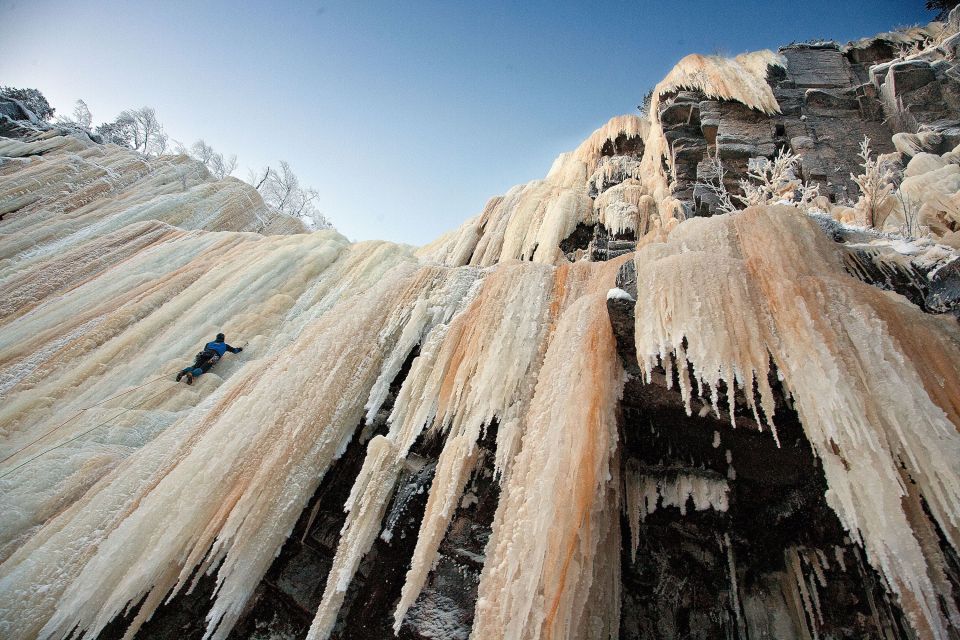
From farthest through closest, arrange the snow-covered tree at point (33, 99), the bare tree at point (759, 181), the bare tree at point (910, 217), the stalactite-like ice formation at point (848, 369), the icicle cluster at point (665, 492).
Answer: the snow-covered tree at point (33, 99) < the bare tree at point (759, 181) < the bare tree at point (910, 217) < the icicle cluster at point (665, 492) < the stalactite-like ice formation at point (848, 369)

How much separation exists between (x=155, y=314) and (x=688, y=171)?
1184cm

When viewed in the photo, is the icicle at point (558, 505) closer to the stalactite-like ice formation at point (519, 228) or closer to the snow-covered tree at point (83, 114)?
the stalactite-like ice formation at point (519, 228)

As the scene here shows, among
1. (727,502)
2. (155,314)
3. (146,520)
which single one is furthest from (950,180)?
(155,314)

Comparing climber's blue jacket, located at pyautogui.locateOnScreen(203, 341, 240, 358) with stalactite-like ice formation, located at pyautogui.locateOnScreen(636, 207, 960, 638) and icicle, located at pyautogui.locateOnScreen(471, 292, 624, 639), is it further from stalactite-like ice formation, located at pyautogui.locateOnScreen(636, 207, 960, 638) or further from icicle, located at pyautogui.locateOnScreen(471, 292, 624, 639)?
stalactite-like ice formation, located at pyautogui.locateOnScreen(636, 207, 960, 638)

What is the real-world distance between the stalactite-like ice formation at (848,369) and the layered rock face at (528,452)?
0.05ft

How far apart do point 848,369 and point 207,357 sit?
654 cm

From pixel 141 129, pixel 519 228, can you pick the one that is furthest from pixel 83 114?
pixel 519 228

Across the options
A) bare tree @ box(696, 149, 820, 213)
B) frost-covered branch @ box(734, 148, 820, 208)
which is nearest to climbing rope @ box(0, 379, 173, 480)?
frost-covered branch @ box(734, 148, 820, 208)

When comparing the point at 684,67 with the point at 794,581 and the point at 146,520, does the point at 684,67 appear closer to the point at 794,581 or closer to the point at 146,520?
the point at 794,581

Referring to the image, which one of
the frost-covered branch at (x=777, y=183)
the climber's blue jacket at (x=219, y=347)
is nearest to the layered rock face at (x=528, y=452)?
the climber's blue jacket at (x=219, y=347)

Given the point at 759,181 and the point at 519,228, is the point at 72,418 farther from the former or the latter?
the point at 759,181

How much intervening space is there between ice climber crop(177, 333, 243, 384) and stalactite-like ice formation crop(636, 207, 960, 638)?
533cm

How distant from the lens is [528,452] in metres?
3.03

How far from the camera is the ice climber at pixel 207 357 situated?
17.0ft
